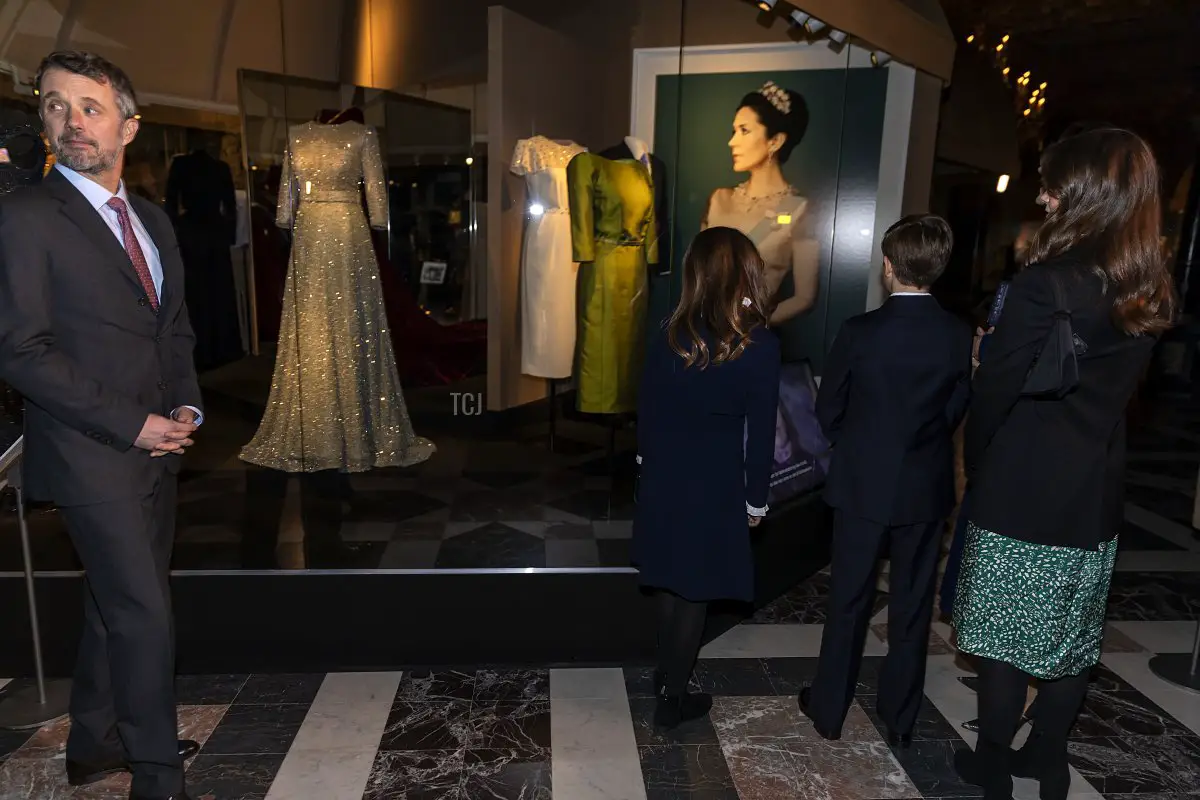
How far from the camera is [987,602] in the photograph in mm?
1889

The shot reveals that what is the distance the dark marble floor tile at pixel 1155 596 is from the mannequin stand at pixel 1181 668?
1.29 feet

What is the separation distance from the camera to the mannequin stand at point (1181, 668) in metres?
2.77

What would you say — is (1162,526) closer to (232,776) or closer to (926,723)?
(926,723)

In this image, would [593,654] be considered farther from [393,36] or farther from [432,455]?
[393,36]

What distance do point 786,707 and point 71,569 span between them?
96.6 inches

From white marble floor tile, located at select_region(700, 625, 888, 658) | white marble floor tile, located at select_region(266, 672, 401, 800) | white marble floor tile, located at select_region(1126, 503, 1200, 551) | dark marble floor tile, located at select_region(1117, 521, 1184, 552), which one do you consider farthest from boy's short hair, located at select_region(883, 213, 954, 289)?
white marble floor tile, located at select_region(1126, 503, 1200, 551)

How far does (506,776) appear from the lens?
216 centimetres

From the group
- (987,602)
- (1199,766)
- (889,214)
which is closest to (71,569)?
(987,602)

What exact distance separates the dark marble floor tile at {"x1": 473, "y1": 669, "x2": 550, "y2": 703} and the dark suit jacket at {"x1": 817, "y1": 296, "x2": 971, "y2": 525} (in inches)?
46.9

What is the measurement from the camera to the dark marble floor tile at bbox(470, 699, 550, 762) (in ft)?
7.50

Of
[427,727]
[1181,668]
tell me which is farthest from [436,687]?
[1181,668]

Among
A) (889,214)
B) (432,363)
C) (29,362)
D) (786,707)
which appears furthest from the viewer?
(889,214)

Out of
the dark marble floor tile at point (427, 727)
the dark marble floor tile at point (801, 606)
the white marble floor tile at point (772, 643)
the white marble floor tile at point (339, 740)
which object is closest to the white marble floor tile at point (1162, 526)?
the dark marble floor tile at point (801, 606)

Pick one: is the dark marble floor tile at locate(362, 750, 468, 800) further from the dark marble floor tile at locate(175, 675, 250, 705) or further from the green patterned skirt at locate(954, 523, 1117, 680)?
the green patterned skirt at locate(954, 523, 1117, 680)
